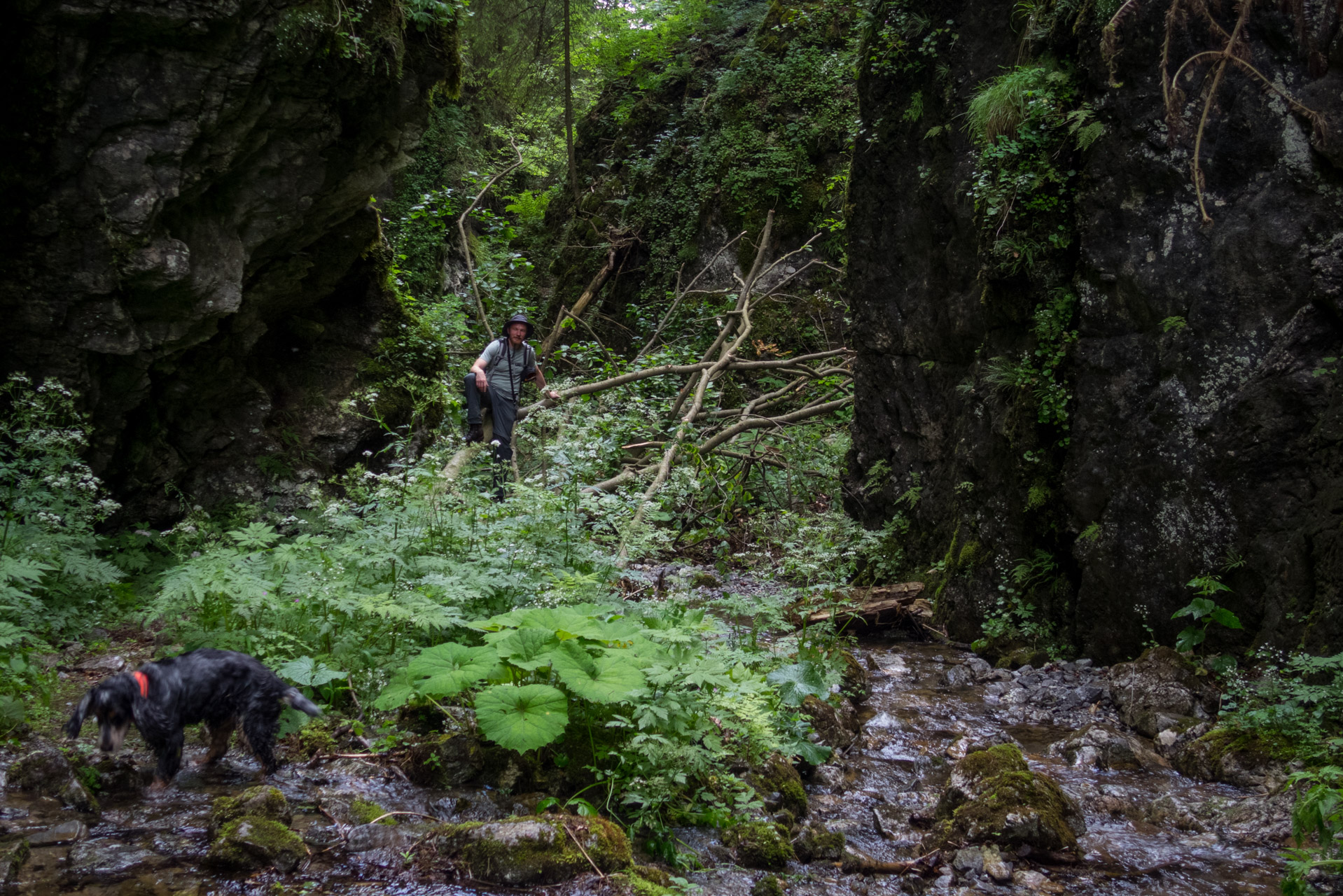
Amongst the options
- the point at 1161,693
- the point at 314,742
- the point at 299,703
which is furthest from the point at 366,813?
the point at 1161,693

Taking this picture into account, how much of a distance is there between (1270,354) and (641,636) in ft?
14.9

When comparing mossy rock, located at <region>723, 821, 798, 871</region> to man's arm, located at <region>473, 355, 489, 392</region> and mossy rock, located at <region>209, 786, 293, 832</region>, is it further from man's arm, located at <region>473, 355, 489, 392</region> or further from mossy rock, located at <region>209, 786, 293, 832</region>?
man's arm, located at <region>473, 355, 489, 392</region>

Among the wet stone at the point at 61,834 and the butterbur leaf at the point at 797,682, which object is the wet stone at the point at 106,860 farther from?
the butterbur leaf at the point at 797,682

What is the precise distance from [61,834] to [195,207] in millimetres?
5510

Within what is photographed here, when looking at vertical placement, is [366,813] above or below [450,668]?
below

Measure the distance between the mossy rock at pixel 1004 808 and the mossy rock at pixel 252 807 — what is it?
284 cm

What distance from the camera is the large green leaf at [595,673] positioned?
10.3 ft

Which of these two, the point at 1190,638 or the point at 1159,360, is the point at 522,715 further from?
the point at 1159,360

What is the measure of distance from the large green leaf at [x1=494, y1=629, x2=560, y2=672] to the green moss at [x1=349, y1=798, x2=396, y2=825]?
78 cm

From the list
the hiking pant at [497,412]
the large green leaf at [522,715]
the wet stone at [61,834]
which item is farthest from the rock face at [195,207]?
the large green leaf at [522,715]

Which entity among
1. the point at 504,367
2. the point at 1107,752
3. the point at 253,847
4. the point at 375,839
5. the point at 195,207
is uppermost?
the point at 195,207

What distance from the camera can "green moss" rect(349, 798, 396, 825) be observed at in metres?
3.19

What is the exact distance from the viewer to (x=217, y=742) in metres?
3.57

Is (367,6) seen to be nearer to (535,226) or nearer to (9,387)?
(9,387)
